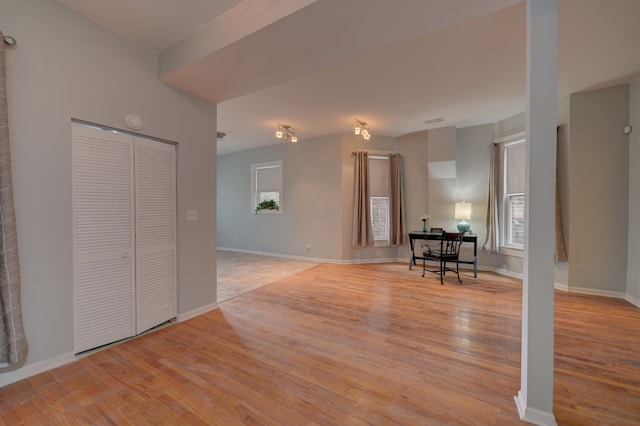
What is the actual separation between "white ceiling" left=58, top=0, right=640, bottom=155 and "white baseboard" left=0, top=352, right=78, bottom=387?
2570mm

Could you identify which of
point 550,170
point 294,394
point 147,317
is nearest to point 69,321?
point 147,317

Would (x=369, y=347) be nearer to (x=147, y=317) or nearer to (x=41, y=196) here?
(x=147, y=317)

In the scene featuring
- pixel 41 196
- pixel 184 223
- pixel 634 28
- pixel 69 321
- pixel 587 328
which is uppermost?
pixel 634 28

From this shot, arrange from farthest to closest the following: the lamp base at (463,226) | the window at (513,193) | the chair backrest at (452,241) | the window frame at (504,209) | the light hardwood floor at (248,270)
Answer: the lamp base at (463,226)
the window frame at (504,209)
the window at (513,193)
the chair backrest at (452,241)
the light hardwood floor at (248,270)

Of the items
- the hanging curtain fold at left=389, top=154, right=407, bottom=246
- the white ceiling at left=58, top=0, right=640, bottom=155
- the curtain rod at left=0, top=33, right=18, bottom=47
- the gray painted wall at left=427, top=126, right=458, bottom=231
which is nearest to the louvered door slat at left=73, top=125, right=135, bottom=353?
→ the curtain rod at left=0, top=33, right=18, bottom=47

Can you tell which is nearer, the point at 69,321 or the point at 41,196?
the point at 41,196

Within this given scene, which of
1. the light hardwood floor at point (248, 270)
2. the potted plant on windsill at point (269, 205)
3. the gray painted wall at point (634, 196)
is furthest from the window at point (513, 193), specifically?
the potted plant on windsill at point (269, 205)

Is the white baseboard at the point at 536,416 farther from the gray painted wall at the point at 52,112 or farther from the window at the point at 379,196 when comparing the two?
the window at the point at 379,196

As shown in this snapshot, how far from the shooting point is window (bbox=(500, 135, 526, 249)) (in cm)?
440

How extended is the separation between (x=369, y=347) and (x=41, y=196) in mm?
2815

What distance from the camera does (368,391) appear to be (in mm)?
1685

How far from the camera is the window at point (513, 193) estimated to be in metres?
4.40

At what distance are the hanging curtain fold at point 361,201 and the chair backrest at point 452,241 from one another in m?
1.54

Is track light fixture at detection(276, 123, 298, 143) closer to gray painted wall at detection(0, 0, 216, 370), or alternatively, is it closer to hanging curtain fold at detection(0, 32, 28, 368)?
gray painted wall at detection(0, 0, 216, 370)
